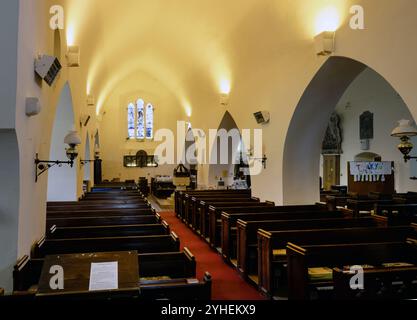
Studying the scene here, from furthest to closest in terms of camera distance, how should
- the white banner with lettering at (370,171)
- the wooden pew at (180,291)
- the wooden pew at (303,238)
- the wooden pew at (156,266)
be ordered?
the white banner with lettering at (370,171)
the wooden pew at (303,238)
the wooden pew at (156,266)
the wooden pew at (180,291)

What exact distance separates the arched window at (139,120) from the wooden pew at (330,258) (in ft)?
A: 56.5

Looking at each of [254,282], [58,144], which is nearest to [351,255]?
[254,282]

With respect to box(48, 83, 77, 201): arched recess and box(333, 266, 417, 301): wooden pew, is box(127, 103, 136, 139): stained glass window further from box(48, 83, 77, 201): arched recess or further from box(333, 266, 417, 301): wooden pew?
box(333, 266, 417, 301): wooden pew

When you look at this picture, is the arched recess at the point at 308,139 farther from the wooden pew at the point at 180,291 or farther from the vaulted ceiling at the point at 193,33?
the wooden pew at the point at 180,291

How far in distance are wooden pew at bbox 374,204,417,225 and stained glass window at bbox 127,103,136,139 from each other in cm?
1520

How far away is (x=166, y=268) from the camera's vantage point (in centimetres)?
321

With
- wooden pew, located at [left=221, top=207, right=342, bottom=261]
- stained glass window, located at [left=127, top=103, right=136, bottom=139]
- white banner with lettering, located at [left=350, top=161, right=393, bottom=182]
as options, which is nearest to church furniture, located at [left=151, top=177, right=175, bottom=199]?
stained glass window, located at [left=127, top=103, right=136, bottom=139]

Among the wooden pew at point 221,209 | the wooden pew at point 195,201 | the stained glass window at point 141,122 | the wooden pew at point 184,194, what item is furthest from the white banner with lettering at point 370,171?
the stained glass window at point 141,122

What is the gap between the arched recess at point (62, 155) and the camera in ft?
23.4

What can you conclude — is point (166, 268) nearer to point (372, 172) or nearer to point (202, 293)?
point (202, 293)

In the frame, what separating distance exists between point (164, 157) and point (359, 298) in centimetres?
1756

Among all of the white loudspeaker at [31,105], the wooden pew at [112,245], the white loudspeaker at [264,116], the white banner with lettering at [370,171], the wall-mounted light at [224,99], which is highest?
the wall-mounted light at [224,99]

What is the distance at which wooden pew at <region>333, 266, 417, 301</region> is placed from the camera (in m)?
2.80

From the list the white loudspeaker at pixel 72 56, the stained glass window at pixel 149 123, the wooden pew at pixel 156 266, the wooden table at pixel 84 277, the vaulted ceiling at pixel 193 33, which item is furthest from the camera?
the stained glass window at pixel 149 123
